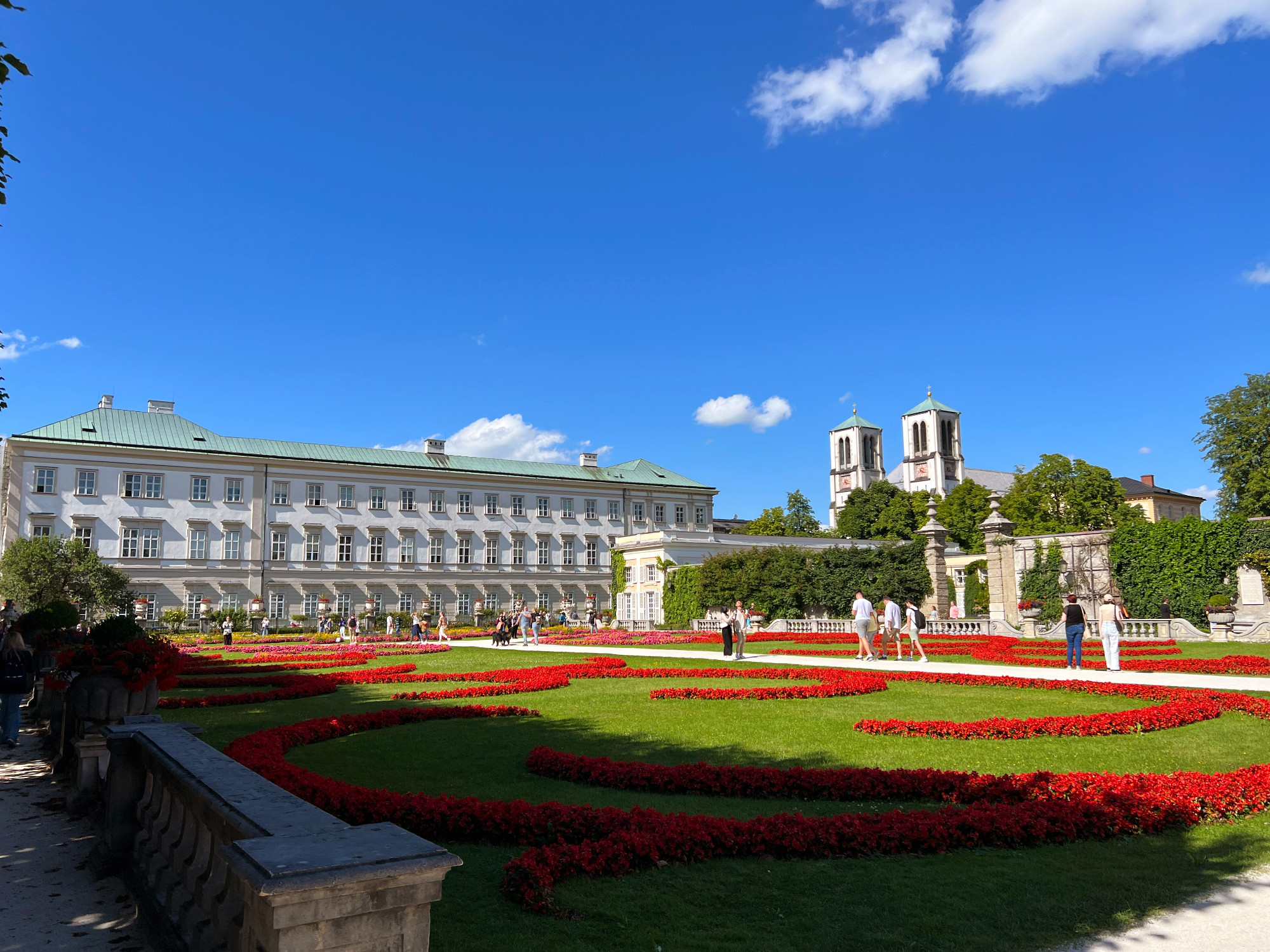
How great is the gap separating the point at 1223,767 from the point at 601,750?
644 cm

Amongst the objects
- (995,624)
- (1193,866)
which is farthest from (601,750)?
(995,624)

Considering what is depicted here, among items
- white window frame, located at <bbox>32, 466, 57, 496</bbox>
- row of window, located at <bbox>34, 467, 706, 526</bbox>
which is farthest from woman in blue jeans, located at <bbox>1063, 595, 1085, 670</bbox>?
white window frame, located at <bbox>32, 466, 57, 496</bbox>

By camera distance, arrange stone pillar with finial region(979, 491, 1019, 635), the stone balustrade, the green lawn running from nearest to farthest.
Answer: the stone balustrade → the green lawn → stone pillar with finial region(979, 491, 1019, 635)

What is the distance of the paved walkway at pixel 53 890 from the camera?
15.4ft

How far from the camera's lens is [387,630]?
163ft

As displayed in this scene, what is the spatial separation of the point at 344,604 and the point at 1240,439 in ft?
198

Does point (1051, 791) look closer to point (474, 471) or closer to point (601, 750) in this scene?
point (601, 750)

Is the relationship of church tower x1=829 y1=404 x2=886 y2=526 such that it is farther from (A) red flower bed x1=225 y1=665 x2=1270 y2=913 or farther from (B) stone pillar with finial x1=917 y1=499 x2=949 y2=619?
Answer: (A) red flower bed x1=225 y1=665 x2=1270 y2=913

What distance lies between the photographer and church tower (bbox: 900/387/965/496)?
12069cm

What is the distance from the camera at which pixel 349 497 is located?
61.9m

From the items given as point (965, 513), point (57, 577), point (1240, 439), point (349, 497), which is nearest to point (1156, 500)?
point (965, 513)

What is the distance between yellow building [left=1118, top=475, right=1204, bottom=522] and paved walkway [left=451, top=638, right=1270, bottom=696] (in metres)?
76.1

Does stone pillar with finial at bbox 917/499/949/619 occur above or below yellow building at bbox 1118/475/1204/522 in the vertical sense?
below

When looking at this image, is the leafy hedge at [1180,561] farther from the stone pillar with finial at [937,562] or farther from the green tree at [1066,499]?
the green tree at [1066,499]
